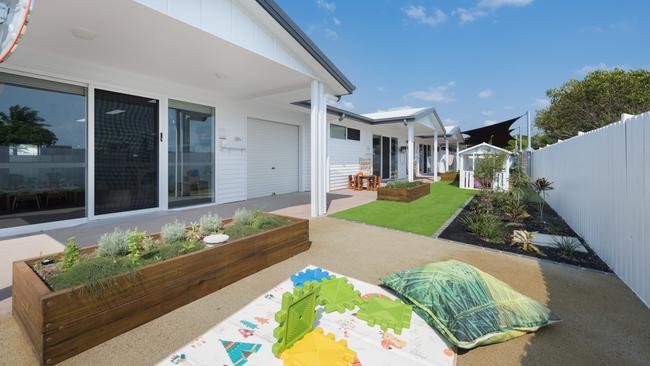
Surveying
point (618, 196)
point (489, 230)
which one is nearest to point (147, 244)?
point (489, 230)

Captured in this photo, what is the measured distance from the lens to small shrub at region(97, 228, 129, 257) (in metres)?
2.40

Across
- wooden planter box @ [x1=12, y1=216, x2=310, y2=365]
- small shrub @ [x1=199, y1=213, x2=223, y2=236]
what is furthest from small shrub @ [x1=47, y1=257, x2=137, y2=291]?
small shrub @ [x1=199, y1=213, x2=223, y2=236]

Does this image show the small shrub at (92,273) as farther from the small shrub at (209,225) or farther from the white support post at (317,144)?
the white support post at (317,144)

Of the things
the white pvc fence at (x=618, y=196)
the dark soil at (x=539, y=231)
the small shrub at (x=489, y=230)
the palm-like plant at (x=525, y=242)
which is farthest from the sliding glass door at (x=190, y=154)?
the white pvc fence at (x=618, y=196)

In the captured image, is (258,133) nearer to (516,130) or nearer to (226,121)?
(226,121)

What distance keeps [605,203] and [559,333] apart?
8.30ft

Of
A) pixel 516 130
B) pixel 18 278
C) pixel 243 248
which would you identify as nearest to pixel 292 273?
pixel 243 248

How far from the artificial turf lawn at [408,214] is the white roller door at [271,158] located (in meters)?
3.52

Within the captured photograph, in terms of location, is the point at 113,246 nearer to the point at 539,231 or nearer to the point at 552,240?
the point at 552,240

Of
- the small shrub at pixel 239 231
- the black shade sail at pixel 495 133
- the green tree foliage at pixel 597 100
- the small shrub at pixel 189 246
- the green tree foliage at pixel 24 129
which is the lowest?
the small shrub at pixel 189 246

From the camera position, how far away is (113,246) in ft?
7.94

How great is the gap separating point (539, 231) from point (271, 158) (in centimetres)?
749

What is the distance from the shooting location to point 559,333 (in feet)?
6.83

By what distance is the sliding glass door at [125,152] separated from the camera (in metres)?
5.40
